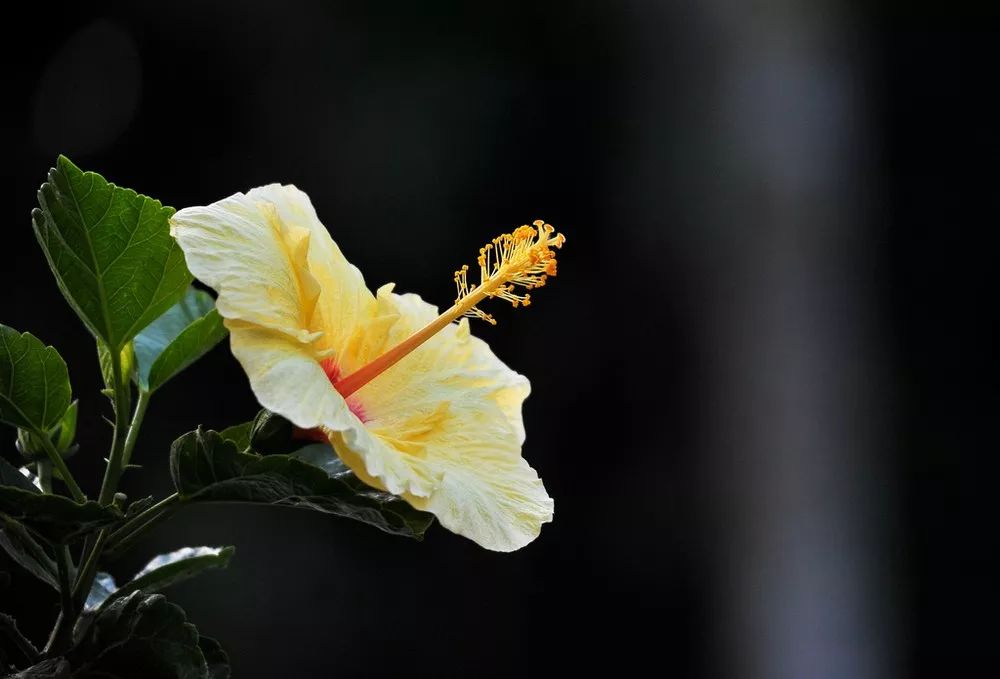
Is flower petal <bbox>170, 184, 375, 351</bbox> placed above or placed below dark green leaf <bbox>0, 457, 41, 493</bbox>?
above

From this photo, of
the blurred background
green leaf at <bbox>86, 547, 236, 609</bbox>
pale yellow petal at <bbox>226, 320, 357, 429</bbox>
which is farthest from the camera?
the blurred background

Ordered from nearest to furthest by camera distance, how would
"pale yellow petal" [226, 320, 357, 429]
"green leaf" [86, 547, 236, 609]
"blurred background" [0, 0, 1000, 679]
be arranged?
"pale yellow petal" [226, 320, 357, 429], "green leaf" [86, 547, 236, 609], "blurred background" [0, 0, 1000, 679]

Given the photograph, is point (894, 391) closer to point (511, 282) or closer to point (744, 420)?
point (744, 420)

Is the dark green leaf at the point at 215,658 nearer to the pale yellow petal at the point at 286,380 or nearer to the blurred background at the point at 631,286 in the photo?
the pale yellow petal at the point at 286,380

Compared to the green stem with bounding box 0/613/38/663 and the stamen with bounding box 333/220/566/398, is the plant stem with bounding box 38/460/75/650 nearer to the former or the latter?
the green stem with bounding box 0/613/38/663

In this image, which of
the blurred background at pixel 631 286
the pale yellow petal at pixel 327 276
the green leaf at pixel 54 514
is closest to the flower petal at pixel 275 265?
the pale yellow petal at pixel 327 276

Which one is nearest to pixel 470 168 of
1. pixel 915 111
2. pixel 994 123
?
pixel 915 111

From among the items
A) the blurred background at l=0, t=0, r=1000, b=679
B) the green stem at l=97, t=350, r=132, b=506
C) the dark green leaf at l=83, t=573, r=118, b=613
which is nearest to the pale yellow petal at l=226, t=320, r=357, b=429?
the green stem at l=97, t=350, r=132, b=506
